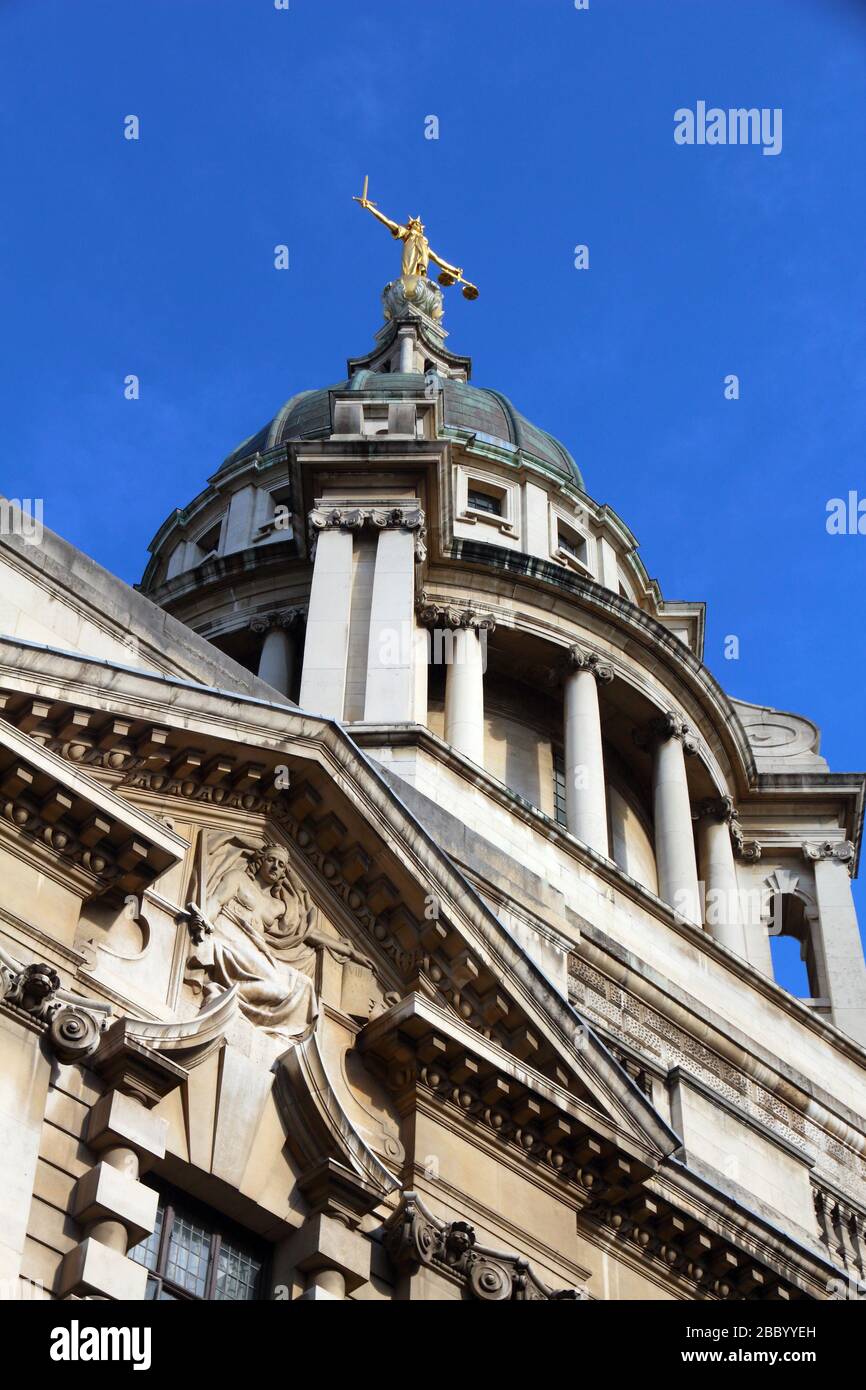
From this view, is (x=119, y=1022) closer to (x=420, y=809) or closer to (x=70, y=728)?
(x=70, y=728)

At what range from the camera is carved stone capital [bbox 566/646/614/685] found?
47.5 metres

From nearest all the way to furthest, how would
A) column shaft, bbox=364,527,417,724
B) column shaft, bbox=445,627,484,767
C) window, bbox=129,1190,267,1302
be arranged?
window, bbox=129,1190,267,1302 < column shaft, bbox=364,527,417,724 < column shaft, bbox=445,627,484,767

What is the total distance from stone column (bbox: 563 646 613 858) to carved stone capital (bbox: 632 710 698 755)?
4.77 ft

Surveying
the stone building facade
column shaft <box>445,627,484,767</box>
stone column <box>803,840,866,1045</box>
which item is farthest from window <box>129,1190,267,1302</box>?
stone column <box>803,840,866,1045</box>

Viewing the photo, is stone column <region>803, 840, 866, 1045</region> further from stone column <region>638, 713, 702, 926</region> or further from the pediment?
the pediment

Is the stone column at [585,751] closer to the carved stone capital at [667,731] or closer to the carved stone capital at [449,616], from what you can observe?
the carved stone capital at [667,731]

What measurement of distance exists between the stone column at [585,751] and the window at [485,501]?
7.47 meters

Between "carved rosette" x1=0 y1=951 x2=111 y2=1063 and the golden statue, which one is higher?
the golden statue

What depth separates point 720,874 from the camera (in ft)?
159

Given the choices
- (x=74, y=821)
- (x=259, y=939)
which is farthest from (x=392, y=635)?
(x=74, y=821)

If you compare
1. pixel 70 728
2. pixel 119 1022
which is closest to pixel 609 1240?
pixel 119 1022

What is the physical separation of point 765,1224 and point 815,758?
30210 millimetres

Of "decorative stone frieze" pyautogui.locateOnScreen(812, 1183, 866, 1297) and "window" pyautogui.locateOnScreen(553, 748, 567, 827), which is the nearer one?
"decorative stone frieze" pyautogui.locateOnScreen(812, 1183, 866, 1297)
